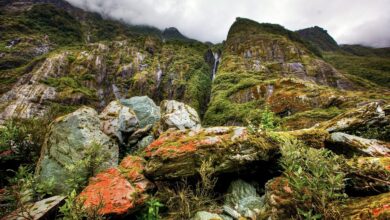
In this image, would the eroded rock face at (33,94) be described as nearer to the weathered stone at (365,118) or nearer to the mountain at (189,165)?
the mountain at (189,165)

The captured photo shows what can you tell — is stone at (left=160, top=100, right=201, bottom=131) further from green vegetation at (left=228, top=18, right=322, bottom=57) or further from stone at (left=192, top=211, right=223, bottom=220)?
green vegetation at (left=228, top=18, right=322, bottom=57)

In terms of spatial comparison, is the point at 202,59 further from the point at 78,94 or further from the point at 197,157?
the point at 197,157

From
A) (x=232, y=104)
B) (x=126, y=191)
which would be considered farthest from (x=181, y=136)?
(x=232, y=104)

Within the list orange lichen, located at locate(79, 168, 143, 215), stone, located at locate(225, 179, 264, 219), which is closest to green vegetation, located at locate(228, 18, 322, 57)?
stone, located at locate(225, 179, 264, 219)

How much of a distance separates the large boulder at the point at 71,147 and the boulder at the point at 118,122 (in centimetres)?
154

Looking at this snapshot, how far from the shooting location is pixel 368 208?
3.85 meters

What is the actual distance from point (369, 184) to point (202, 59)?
3670 inches

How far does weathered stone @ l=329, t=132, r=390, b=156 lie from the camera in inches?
239

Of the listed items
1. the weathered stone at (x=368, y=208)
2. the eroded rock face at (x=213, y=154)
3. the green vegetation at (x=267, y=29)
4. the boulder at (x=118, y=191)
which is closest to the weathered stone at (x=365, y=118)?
the eroded rock face at (x=213, y=154)

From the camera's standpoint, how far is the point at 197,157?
7074 millimetres

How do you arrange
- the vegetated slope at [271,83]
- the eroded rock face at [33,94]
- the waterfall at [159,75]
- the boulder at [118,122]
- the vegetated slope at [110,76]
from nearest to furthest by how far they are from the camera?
the boulder at [118,122] < the vegetated slope at [271,83] < the eroded rock face at [33,94] < the vegetated slope at [110,76] < the waterfall at [159,75]

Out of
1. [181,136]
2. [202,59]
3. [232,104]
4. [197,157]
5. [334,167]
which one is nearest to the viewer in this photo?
[334,167]

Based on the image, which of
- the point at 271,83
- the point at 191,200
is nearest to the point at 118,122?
the point at 191,200

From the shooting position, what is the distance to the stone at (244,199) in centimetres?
574
